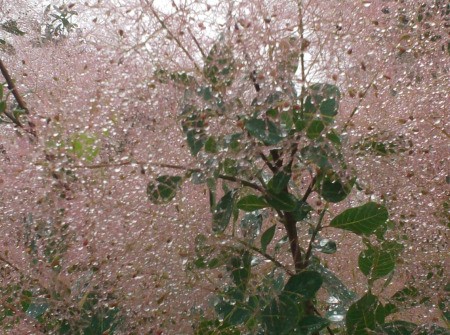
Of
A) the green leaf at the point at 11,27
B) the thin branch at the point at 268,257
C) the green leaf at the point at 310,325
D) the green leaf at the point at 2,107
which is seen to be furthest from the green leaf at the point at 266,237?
the green leaf at the point at 11,27

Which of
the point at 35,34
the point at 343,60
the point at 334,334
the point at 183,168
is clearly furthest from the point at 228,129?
the point at 35,34

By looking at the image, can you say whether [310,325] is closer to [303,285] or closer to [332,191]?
[303,285]

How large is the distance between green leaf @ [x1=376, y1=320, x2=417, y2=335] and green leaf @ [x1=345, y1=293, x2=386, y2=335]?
21 mm

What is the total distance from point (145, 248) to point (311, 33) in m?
0.39

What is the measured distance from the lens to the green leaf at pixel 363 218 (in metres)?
1.03

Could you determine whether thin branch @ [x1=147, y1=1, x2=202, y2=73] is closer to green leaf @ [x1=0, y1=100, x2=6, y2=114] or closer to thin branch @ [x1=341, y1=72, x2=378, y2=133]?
thin branch @ [x1=341, y1=72, x2=378, y2=133]

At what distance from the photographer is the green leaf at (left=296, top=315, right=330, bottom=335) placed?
39.5 inches

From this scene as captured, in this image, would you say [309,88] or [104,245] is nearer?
[309,88]

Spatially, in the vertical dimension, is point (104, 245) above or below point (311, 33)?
below

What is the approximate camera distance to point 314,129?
0.94 metres

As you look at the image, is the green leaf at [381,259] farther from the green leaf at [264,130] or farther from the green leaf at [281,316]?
the green leaf at [264,130]

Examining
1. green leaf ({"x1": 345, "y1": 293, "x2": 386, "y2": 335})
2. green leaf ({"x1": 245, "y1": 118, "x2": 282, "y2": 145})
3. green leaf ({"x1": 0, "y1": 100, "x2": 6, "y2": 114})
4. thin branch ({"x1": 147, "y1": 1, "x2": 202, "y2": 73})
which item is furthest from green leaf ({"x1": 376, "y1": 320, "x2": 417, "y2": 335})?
green leaf ({"x1": 0, "y1": 100, "x2": 6, "y2": 114})

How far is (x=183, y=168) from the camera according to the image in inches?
39.4

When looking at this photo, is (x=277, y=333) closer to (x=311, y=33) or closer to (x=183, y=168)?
(x=183, y=168)
